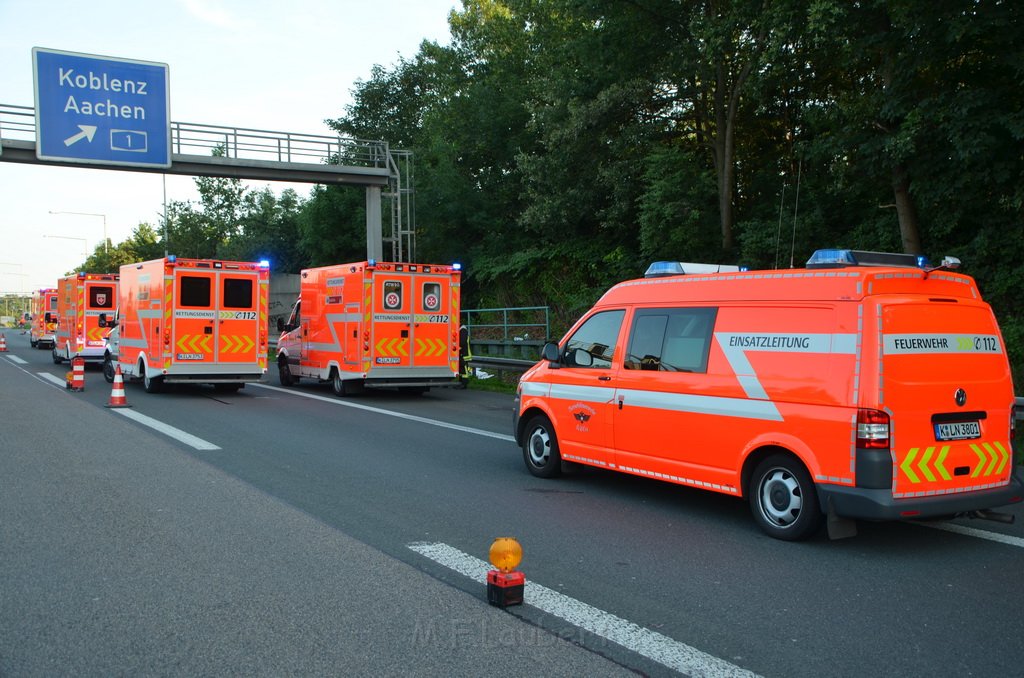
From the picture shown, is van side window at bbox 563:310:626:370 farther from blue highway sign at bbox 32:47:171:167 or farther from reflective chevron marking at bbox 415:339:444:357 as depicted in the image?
blue highway sign at bbox 32:47:171:167

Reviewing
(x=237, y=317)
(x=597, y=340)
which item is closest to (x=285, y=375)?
(x=237, y=317)

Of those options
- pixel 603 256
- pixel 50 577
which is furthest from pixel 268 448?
pixel 603 256

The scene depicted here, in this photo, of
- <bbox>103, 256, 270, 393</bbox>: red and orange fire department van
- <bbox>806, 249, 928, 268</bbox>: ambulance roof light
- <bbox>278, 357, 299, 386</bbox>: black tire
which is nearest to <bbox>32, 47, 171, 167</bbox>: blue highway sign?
<bbox>103, 256, 270, 393</bbox>: red and orange fire department van

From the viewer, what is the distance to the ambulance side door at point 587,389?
7.98 meters

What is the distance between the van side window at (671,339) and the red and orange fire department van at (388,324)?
368 inches

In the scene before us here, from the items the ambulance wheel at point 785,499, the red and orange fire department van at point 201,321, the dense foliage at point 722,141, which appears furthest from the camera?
the red and orange fire department van at point 201,321

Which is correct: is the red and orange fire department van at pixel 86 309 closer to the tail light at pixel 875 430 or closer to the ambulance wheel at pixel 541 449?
the ambulance wheel at pixel 541 449

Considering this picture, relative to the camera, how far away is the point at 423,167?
117 feet

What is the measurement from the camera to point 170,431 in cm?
1199

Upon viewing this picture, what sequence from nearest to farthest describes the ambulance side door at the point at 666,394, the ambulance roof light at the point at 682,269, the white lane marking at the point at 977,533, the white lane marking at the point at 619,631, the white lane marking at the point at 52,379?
the white lane marking at the point at 619,631, the white lane marking at the point at 977,533, the ambulance side door at the point at 666,394, the ambulance roof light at the point at 682,269, the white lane marking at the point at 52,379

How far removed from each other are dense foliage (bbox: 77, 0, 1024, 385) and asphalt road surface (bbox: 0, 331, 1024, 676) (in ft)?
29.5

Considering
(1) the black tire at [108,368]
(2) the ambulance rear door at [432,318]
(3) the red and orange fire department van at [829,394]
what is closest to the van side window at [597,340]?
(3) the red and orange fire department van at [829,394]

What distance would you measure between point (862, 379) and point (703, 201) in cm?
1625

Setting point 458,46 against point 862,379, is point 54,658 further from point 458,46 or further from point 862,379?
point 458,46
